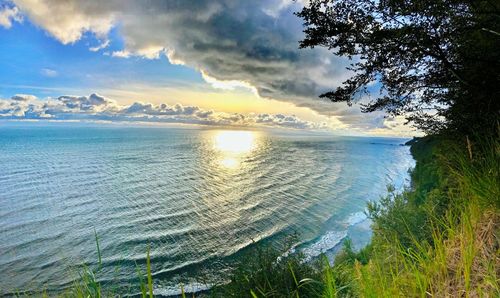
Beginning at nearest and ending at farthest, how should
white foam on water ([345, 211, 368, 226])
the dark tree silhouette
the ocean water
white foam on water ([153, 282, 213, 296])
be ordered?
the dark tree silhouette
white foam on water ([153, 282, 213, 296])
the ocean water
white foam on water ([345, 211, 368, 226])

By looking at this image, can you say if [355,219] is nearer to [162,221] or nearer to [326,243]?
[326,243]

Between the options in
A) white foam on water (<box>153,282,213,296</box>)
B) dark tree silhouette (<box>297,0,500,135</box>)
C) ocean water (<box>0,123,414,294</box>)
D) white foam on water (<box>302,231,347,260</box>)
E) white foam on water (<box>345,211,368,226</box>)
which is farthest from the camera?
white foam on water (<box>345,211,368,226</box>)

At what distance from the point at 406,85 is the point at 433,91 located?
38.1 inches

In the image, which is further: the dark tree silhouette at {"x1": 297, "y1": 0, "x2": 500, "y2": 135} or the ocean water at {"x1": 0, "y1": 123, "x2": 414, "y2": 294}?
the ocean water at {"x1": 0, "y1": 123, "x2": 414, "y2": 294}

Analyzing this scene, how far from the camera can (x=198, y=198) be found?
121 ft

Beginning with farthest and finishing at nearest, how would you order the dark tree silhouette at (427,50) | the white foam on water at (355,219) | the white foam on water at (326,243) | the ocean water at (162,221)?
1. the white foam on water at (355,219)
2. the white foam on water at (326,243)
3. the ocean water at (162,221)
4. the dark tree silhouette at (427,50)

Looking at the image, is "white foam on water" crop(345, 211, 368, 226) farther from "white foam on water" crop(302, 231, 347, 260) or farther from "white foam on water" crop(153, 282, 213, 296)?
"white foam on water" crop(153, 282, 213, 296)

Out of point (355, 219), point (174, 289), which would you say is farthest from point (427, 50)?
point (355, 219)

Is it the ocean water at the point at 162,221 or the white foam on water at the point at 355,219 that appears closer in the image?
the ocean water at the point at 162,221

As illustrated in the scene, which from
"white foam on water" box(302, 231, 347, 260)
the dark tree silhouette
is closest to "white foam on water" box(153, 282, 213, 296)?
"white foam on water" box(302, 231, 347, 260)

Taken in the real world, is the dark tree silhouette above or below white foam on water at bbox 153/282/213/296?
above

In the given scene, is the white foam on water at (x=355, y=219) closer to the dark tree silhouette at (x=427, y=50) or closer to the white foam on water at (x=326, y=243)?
the white foam on water at (x=326, y=243)

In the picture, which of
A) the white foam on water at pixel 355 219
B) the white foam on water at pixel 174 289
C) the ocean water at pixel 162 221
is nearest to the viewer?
the white foam on water at pixel 174 289

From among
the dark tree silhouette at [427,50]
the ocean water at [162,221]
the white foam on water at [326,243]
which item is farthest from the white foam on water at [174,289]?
the dark tree silhouette at [427,50]
